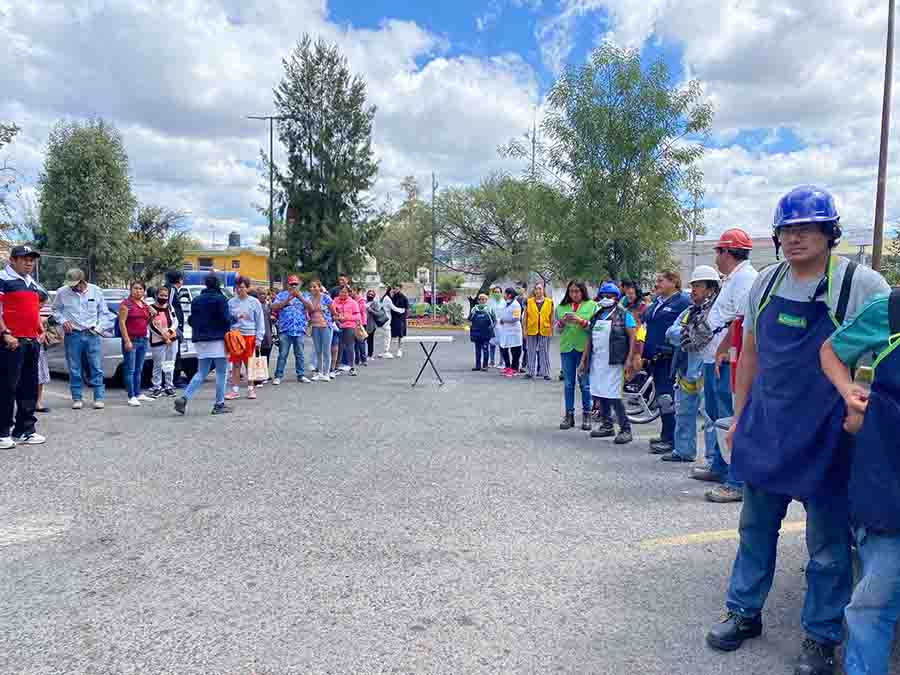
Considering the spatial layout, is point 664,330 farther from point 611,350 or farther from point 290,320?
point 290,320

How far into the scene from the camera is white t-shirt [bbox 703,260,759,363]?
542cm

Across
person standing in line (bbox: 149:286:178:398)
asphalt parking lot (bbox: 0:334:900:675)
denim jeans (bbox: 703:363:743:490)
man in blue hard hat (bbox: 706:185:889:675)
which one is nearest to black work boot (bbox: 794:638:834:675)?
man in blue hard hat (bbox: 706:185:889:675)

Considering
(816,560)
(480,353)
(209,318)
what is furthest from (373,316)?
(816,560)

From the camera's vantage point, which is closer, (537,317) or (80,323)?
(80,323)

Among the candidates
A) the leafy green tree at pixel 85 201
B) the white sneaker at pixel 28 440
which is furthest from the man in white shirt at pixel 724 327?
the leafy green tree at pixel 85 201

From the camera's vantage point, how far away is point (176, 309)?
38.1ft

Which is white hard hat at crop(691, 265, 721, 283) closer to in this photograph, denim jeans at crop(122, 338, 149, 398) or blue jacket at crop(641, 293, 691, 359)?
blue jacket at crop(641, 293, 691, 359)

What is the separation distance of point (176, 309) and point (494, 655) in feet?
32.5

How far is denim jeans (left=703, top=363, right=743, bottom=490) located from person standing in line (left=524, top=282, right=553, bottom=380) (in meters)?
7.44

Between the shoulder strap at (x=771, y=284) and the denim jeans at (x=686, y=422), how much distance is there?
136 inches

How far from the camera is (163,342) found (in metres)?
10.5

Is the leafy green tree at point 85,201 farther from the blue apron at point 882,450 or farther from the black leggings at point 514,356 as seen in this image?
the blue apron at point 882,450

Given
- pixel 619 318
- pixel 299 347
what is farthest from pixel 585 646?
pixel 299 347

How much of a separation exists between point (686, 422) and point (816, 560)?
378 cm
